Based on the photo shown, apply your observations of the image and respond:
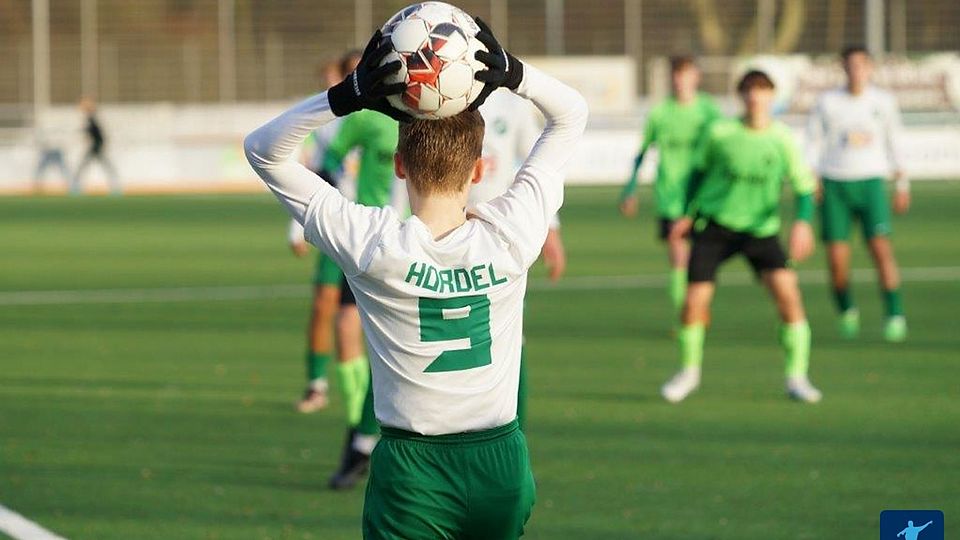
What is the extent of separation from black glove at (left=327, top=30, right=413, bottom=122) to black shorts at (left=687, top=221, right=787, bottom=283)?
6783mm

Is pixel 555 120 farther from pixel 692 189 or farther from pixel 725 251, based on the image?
pixel 692 189

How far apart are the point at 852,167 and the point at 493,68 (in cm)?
1025

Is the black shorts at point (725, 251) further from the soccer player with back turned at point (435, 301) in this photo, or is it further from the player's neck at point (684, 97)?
the soccer player with back turned at point (435, 301)

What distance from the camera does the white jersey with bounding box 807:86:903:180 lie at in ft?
46.8

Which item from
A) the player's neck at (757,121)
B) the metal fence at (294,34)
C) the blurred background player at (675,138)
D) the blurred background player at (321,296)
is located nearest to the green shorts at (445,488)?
the blurred background player at (321,296)

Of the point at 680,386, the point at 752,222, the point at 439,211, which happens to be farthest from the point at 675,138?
the point at 439,211

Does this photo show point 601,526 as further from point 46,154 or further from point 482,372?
point 46,154

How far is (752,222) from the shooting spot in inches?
432

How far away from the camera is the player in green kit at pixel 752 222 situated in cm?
1080

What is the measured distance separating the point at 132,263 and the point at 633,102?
23.2 metres

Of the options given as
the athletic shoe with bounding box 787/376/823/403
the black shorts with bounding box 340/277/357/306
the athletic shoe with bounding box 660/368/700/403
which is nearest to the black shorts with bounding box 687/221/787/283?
the athletic shoe with bounding box 660/368/700/403

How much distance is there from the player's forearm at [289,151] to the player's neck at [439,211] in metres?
0.27

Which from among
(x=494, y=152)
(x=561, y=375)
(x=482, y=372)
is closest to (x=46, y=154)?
(x=561, y=375)

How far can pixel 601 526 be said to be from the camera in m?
7.30
